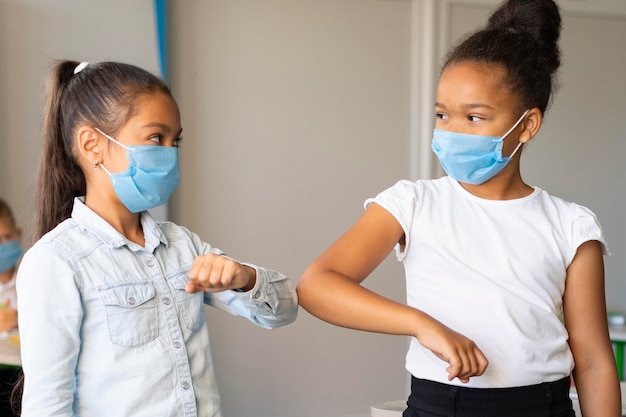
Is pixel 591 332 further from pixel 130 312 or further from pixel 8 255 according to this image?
pixel 8 255

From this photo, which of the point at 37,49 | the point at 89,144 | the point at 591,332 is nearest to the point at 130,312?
the point at 89,144

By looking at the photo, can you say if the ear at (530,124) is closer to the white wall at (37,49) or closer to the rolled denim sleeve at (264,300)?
the rolled denim sleeve at (264,300)

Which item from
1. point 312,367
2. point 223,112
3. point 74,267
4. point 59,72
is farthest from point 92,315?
point 312,367

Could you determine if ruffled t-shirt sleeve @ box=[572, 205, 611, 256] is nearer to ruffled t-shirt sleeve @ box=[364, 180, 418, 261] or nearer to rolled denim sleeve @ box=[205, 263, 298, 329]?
ruffled t-shirt sleeve @ box=[364, 180, 418, 261]

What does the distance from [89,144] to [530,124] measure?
2.72 feet

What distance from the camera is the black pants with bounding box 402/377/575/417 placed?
1262mm

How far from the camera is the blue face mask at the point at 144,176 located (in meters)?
1.35

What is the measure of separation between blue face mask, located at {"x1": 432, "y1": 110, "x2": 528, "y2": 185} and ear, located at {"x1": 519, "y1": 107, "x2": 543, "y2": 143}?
0.02m

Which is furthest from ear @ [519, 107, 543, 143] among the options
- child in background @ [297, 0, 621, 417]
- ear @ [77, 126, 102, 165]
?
ear @ [77, 126, 102, 165]

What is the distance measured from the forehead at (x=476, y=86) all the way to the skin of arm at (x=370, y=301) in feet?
0.81

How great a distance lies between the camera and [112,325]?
1264 mm

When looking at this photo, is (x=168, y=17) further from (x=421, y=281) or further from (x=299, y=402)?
(x=421, y=281)

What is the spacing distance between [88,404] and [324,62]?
93.7 inches

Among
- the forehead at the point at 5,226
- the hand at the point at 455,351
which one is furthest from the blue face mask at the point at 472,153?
the forehead at the point at 5,226
